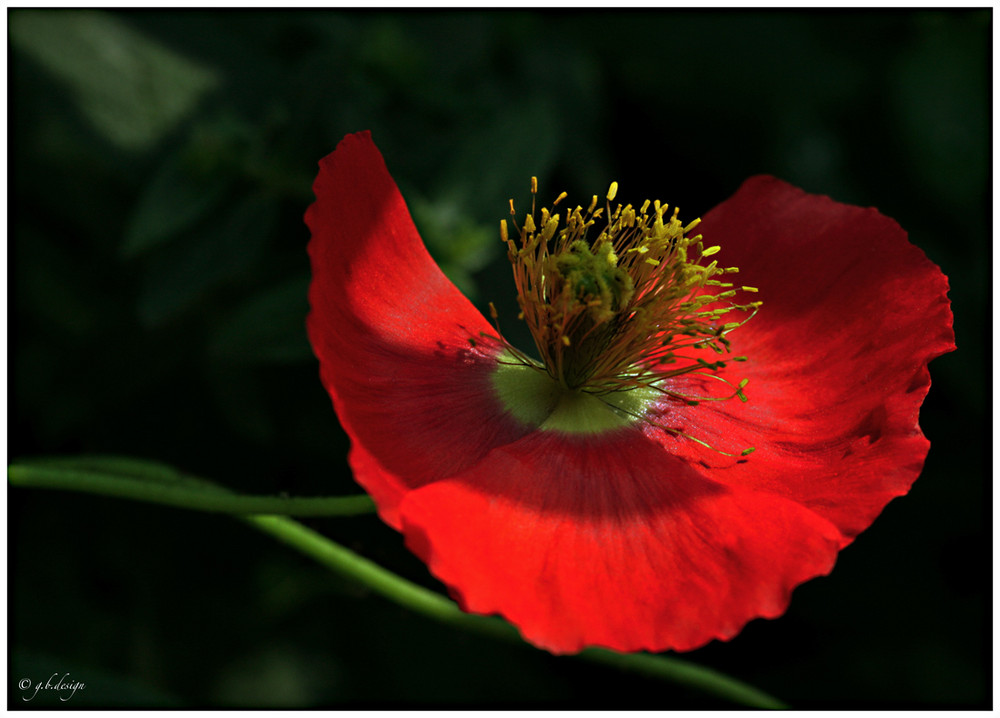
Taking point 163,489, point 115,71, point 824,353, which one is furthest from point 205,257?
point 824,353

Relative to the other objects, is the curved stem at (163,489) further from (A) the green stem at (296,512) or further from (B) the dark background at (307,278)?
(B) the dark background at (307,278)

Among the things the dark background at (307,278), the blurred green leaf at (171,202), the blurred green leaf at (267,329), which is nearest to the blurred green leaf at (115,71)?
the dark background at (307,278)

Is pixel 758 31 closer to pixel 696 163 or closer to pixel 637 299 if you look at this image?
pixel 696 163

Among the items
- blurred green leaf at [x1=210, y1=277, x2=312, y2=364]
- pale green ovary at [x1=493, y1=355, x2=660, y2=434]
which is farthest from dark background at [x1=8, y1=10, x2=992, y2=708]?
pale green ovary at [x1=493, y1=355, x2=660, y2=434]

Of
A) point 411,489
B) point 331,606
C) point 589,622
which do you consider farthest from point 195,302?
point 589,622

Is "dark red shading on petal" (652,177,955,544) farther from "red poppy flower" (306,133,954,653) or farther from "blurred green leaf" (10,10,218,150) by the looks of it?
"blurred green leaf" (10,10,218,150)
